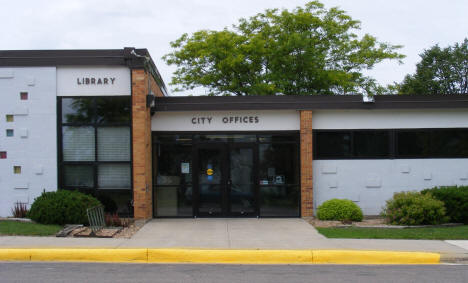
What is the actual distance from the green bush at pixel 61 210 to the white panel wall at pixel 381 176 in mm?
7146

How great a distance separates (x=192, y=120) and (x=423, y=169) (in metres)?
7.50

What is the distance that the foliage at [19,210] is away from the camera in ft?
44.2

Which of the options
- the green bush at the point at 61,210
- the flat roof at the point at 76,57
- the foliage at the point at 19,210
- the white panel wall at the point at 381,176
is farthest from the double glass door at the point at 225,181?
the foliage at the point at 19,210

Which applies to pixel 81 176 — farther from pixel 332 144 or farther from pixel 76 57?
pixel 332 144

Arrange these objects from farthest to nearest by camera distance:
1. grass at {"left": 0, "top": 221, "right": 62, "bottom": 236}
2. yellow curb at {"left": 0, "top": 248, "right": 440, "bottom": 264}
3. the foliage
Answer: the foliage
grass at {"left": 0, "top": 221, "right": 62, "bottom": 236}
yellow curb at {"left": 0, "top": 248, "right": 440, "bottom": 264}

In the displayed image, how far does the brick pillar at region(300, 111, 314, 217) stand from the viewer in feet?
48.1

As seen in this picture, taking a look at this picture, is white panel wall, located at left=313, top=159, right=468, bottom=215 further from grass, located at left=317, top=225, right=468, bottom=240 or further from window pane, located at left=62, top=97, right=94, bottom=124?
window pane, located at left=62, top=97, right=94, bottom=124

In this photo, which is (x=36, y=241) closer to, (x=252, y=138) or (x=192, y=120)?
(x=192, y=120)

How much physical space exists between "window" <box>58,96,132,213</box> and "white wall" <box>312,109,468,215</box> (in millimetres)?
5923

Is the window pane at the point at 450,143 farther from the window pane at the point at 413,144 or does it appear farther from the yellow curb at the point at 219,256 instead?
the yellow curb at the point at 219,256

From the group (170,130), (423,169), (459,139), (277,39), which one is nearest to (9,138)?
(170,130)

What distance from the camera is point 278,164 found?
14875 millimetres

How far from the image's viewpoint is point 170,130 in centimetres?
1488

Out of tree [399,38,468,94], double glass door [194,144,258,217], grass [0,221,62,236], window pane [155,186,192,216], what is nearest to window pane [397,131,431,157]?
double glass door [194,144,258,217]
